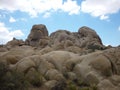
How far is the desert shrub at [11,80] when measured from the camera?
2503cm

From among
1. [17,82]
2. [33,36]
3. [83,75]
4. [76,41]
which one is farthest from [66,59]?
[33,36]

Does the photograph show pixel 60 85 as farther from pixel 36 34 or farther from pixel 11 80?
pixel 36 34

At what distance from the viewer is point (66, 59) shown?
34.7 meters

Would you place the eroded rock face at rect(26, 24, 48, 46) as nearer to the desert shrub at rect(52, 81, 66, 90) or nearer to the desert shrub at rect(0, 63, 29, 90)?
the desert shrub at rect(52, 81, 66, 90)

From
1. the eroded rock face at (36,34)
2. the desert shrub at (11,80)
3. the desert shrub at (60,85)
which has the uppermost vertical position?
the eroded rock face at (36,34)

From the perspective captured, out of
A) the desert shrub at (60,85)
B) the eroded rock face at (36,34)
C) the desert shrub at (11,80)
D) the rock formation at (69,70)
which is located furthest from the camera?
the eroded rock face at (36,34)

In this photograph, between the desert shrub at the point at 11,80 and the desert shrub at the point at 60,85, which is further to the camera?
the desert shrub at the point at 60,85

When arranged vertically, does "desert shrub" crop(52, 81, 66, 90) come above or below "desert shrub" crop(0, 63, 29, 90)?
below

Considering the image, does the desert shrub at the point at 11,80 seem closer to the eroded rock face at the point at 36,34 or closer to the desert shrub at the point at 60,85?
the desert shrub at the point at 60,85

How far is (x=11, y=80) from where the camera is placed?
84.6 feet

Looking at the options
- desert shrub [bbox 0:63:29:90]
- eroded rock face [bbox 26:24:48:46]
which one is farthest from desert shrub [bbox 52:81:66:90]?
eroded rock face [bbox 26:24:48:46]

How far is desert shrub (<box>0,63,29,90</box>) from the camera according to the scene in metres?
25.0

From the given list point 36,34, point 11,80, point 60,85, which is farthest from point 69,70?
point 36,34

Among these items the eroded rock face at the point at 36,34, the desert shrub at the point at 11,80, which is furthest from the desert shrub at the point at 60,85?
the eroded rock face at the point at 36,34
